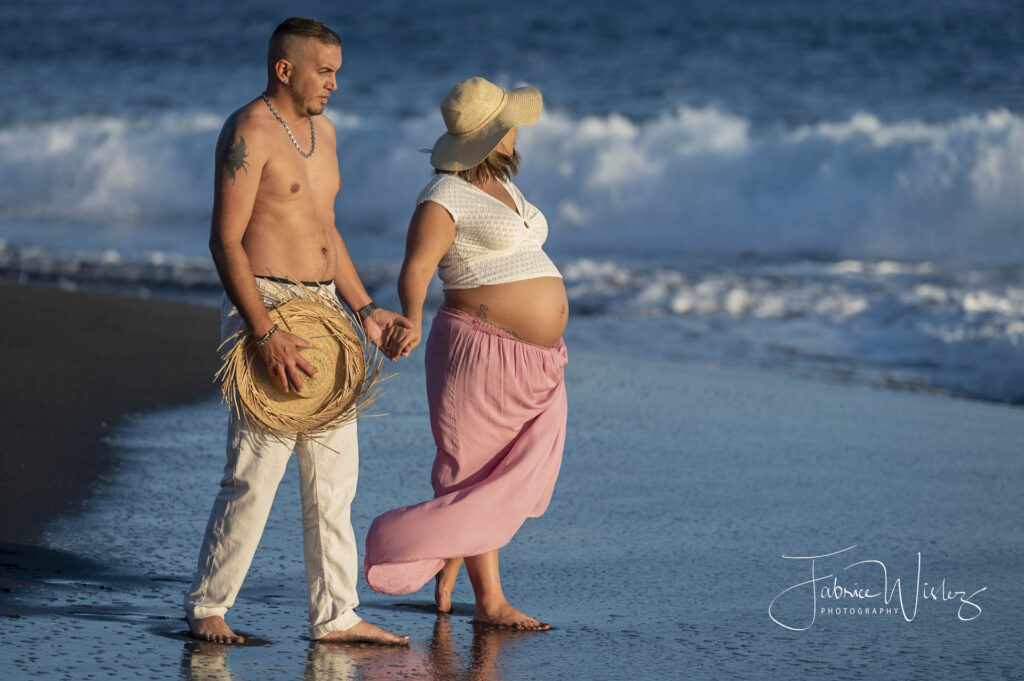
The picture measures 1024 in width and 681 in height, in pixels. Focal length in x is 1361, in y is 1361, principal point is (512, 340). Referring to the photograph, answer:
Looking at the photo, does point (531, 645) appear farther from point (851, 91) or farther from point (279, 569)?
point (851, 91)

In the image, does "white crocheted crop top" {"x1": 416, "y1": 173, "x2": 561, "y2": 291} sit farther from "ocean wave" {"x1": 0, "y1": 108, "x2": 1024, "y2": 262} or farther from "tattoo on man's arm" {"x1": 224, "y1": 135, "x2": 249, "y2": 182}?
"ocean wave" {"x1": 0, "y1": 108, "x2": 1024, "y2": 262}

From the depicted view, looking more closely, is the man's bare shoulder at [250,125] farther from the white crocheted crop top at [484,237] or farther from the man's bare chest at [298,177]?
the white crocheted crop top at [484,237]

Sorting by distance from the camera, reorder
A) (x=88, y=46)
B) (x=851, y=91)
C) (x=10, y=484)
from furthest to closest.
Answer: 1. (x=88, y=46)
2. (x=851, y=91)
3. (x=10, y=484)

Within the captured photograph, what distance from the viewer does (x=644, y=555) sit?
4.68 metres

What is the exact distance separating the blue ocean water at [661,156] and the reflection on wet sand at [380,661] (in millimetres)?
5155

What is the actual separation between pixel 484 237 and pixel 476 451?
632mm

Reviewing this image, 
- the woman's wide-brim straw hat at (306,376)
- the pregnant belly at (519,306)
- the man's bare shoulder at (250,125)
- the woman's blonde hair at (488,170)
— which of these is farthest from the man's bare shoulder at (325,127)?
the pregnant belly at (519,306)

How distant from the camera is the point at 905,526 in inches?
202

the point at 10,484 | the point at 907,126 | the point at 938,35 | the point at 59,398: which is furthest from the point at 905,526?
the point at 938,35

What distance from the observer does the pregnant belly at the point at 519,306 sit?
4078mm

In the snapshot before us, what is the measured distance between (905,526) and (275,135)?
9.48ft

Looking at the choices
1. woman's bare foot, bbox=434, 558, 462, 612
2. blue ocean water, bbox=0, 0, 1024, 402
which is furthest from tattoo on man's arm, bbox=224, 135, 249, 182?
blue ocean water, bbox=0, 0, 1024, 402

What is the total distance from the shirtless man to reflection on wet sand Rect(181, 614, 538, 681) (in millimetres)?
57

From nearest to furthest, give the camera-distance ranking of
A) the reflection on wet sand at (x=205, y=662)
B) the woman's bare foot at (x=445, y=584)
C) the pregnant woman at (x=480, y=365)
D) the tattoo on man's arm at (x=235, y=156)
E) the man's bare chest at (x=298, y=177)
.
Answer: the reflection on wet sand at (x=205, y=662) → the tattoo on man's arm at (x=235, y=156) → the man's bare chest at (x=298, y=177) → the pregnant woman at (x=480, y=365) → the woman's bare foot at (x=445, y=584)
